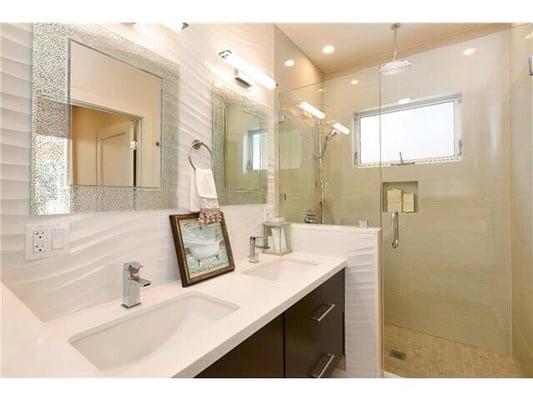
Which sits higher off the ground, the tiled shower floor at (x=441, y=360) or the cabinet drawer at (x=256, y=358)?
the cabinet drawer at (x=256, y=358)

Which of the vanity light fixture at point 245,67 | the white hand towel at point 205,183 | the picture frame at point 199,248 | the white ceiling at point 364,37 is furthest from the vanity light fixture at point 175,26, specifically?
the white ceiling at point 364,37

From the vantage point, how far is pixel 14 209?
0.73 meters

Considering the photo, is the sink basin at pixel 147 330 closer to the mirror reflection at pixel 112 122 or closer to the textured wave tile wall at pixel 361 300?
the mirror reflection at pixel 112 122

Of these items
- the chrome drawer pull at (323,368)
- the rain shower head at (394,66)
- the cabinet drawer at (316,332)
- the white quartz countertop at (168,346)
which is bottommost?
the chrome drawer pull at (323,368)

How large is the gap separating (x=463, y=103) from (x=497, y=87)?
0.20 metres

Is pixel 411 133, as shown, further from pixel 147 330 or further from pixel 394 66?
pixel 147 330

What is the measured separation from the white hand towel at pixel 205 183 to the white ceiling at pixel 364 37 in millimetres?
1403

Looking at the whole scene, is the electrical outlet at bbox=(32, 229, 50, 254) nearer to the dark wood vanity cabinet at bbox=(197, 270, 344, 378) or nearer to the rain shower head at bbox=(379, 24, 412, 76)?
the dark wood vanity cabinet at bbox=(197, 270, 344, 378)

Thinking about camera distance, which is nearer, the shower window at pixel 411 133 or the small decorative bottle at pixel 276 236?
the small decorative bottle at pixel 276 236

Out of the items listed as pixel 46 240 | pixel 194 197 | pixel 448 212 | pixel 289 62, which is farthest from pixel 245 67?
pixel 448 212

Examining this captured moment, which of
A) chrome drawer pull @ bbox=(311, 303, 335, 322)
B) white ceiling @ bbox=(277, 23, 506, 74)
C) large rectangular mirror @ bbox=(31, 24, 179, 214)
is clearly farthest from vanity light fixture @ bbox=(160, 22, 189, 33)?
chrome drawer pull @ bbox=(311, 303, 335, 322)

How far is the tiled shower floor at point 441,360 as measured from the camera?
1.61 m
